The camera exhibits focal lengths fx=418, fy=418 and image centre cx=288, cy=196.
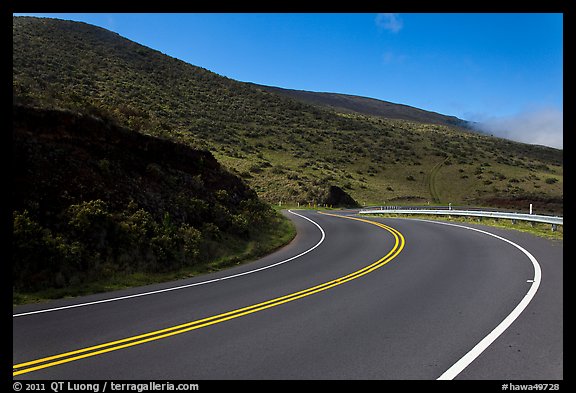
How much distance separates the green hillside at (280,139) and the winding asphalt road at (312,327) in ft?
138

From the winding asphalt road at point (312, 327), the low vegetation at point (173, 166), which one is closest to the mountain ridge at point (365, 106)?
the low vegetation at point (173, 166)

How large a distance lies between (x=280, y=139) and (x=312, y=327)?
7885 centimetres

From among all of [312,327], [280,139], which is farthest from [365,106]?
[312,327]

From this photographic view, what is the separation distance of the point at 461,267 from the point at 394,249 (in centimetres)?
464

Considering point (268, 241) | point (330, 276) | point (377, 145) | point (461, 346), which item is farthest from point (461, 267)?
point (377, 145)

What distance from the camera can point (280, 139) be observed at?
84.6 meters

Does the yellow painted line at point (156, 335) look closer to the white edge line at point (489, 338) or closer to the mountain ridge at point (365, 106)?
the white edge line at point (489, 338)

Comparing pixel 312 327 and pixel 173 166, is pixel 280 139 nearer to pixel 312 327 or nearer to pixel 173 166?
pixel 173 166

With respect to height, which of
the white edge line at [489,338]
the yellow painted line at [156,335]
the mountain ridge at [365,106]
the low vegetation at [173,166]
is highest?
the mountain ridge at [365,106]

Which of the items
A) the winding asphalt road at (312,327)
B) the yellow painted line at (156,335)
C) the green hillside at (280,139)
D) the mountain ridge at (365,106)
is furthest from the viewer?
the mountain ridge at (365,106)

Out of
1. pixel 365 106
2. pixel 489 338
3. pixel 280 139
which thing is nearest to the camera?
pixel 489 338

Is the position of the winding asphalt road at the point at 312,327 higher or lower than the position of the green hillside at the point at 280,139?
lower

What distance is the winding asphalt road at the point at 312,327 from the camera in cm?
533
